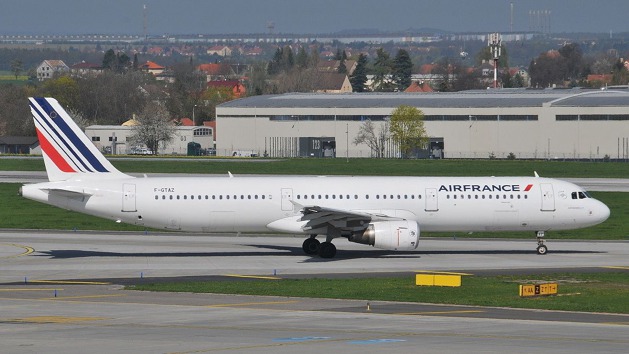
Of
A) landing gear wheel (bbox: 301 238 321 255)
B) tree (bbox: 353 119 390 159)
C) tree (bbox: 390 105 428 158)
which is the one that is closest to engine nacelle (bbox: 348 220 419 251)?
landing gear wheel (bbox: 301 238 321 255)

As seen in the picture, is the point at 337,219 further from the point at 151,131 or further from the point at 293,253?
the point at 151,131

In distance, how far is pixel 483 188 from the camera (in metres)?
54.5

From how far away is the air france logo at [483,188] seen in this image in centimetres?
5438

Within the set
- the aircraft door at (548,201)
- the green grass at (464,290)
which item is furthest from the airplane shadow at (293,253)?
the green grass at (464,290)

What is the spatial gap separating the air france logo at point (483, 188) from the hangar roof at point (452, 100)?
101 meters

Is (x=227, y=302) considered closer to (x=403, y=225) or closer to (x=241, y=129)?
(x=403, y=225)

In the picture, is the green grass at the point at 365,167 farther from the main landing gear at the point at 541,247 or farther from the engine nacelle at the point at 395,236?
the engine nacelle at the point at 395,236

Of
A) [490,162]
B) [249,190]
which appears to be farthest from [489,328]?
[490,162]

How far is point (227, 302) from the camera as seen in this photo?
131 feet

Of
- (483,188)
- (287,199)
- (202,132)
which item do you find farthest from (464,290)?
(202,132)

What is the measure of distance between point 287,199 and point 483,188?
9154mm

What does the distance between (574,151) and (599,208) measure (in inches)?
3913

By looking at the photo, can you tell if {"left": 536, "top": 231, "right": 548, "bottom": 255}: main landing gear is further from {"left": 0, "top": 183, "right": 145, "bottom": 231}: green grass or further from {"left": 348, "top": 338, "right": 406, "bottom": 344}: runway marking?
{"left": 348, "top": 338, "right": 406, "bottom": 344}: runway marking

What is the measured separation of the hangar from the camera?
15212cm
